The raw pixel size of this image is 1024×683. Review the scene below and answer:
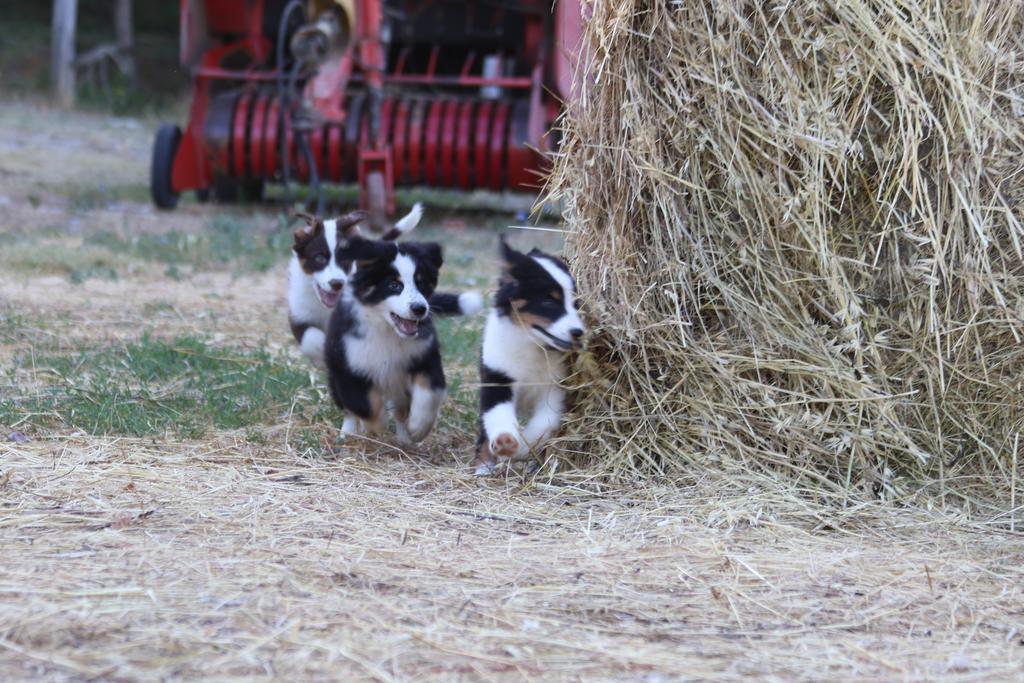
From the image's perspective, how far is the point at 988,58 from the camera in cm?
424

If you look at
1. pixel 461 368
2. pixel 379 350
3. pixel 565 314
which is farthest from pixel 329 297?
pixel 565 314

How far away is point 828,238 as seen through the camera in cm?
433

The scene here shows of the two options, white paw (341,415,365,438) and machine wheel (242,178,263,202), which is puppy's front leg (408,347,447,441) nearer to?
white paw (341,415,365,438)

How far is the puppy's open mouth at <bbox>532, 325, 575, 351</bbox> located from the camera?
4.50 metres

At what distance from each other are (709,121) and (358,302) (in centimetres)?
159

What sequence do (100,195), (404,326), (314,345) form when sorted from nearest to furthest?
(404,326), (314,345), (100,195)

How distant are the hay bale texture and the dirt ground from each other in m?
0.29

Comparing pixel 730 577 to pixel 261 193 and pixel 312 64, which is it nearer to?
pixel 312 64

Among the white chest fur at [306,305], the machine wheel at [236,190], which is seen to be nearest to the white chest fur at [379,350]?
the white chest fur at [306,305]

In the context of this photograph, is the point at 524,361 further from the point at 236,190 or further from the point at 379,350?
the point at 236,190

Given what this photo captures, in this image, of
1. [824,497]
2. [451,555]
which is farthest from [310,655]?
[824,497]

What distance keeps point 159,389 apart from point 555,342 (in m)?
2.06

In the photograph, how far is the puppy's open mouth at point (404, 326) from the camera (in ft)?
16.4

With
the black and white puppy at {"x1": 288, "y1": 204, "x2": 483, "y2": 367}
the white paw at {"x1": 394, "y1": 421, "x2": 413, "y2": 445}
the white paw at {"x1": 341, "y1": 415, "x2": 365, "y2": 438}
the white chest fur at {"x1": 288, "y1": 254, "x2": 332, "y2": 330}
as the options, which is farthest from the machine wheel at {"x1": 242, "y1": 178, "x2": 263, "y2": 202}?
the white paw at {"x1": 341, "y1": 415, "x2": 365, "y2": 438}
